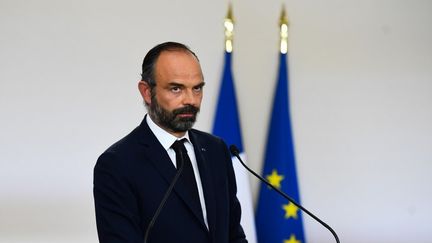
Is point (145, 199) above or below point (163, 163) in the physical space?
below

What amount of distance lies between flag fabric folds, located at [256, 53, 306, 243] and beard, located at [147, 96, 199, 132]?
218cm

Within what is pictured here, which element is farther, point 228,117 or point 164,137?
point 228,117

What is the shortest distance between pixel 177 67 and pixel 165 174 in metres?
0.33

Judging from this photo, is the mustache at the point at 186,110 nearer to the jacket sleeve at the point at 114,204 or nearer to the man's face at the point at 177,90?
the man's face at the point at 177,90

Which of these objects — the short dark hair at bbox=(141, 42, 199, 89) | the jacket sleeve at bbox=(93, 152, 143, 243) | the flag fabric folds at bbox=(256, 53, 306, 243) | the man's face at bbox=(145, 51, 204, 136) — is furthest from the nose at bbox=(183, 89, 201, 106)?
the flag fabric folds at bbox=(256, 53, 306, 243)

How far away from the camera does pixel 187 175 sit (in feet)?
6.38

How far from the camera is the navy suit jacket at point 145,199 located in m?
1.79

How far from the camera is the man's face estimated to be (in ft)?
6.20
